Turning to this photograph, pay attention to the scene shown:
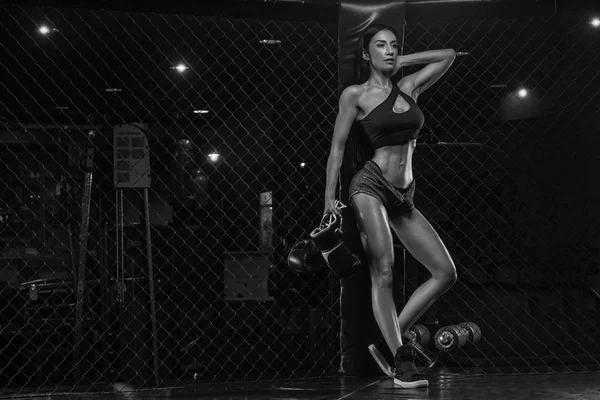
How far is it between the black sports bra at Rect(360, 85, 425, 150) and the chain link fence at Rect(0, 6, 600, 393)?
223cm

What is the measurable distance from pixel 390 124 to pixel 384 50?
0.38 metres

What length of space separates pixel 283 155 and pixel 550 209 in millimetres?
2933

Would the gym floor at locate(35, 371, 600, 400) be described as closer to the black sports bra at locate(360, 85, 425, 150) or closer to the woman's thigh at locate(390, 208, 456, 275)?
the woman's thigh at locate(390, 208, 456, 275)

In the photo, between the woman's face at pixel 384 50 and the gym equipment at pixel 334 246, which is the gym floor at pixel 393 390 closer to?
the gym equipment at pixel 334 246

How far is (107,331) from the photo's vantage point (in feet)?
18.3

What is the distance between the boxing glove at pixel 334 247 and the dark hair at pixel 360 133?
462 millimetres

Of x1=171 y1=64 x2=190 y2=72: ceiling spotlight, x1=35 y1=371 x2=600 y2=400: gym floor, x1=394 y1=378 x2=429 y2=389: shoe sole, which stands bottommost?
x1=35 y1=371 x2=600 y2=400: gym floor

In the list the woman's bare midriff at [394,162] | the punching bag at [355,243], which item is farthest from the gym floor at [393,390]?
the woman's bare midriff at [394,162]

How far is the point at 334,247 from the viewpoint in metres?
3.05

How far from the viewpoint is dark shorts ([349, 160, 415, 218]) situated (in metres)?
3.18

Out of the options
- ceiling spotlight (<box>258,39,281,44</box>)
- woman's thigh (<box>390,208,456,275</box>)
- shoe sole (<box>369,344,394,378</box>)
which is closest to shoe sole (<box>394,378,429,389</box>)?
shoe sole (<box>369,344,394,378</box>)

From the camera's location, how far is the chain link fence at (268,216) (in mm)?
5672

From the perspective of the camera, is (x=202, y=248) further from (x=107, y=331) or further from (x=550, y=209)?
(x=550, y=209)

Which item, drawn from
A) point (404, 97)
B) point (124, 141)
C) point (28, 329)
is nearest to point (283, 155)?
point (124, 141)
